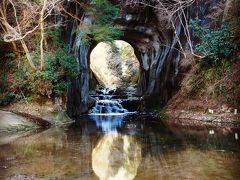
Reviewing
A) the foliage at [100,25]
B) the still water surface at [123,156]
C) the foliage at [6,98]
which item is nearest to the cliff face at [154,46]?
the foliage at [100,25]

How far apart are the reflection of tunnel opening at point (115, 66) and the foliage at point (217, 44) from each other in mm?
19733

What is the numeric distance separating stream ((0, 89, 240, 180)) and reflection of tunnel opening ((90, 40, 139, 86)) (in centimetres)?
2479

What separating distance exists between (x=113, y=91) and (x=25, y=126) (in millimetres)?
16762

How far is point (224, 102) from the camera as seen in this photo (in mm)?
14234

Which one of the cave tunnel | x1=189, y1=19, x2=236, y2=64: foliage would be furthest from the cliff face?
x1=189, y1=19, x2=236, y2=64: foliage

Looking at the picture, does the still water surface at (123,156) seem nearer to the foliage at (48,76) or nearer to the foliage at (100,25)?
the foliage at (48,76)

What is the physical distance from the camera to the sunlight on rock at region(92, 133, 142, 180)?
6.23 m

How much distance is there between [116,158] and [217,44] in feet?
30.6

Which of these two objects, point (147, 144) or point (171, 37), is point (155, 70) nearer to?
point (171, 37)

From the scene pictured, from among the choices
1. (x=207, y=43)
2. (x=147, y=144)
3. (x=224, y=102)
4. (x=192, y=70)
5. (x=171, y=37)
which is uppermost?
(x=171, y=37)

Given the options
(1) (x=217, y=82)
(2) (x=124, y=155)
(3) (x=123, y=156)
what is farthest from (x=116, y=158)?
(1) (x=217, y=82)

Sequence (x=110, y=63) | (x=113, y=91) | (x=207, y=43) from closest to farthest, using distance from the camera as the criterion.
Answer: (x=207, y=43)
(x=113, y=91)
(x=110, y=63)

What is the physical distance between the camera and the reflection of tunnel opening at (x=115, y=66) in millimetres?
36781

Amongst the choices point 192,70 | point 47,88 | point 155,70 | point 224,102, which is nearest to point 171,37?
point 155,70
